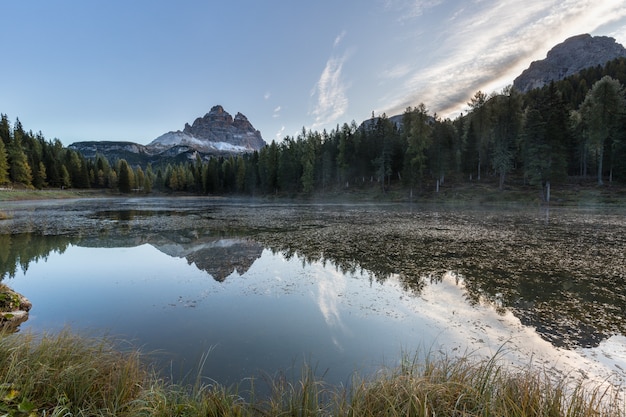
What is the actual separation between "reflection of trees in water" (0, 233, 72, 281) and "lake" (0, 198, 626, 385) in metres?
0.14

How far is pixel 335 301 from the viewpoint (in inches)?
346

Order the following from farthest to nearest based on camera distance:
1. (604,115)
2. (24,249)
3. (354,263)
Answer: (604,115)
(24,249)
(354,263)

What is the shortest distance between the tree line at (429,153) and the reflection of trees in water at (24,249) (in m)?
52.4

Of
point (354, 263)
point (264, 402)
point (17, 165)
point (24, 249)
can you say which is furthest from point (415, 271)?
point (17, 165)

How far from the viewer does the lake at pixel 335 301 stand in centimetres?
572

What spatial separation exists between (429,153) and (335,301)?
5652cm

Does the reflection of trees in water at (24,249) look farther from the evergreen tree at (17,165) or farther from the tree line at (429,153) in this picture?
the evergreen tree at (17,165)

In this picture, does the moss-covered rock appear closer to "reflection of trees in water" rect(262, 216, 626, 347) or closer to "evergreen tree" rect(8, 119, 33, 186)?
"reflection of trees in water" rect(262, 216, 626, 347)

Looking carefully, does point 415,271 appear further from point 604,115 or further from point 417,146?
point 604,115

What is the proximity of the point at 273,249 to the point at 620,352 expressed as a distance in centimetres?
1323

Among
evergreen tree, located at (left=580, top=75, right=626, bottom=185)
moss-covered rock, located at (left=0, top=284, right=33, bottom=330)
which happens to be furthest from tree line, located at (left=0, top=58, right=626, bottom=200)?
moss-covered rock, located at (left=0, top=284, right=33, bottom=330)

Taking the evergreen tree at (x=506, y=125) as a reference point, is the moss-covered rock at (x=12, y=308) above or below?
below

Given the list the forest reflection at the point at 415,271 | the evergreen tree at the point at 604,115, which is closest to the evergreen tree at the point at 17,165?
the forest reflection at the point at 415,271

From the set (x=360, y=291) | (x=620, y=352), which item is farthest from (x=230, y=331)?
(x=620, y=352)
